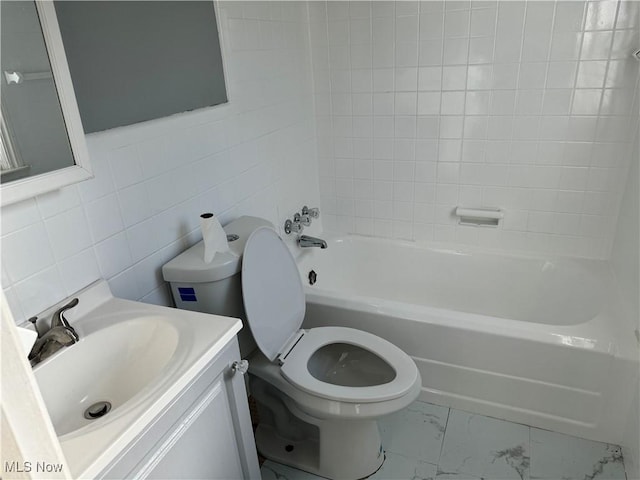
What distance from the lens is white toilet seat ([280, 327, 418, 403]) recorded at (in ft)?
5.01

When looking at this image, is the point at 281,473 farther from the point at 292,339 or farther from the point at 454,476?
the point at 454,476

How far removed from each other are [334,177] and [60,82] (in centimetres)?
174

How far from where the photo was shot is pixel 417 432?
6.33 ft

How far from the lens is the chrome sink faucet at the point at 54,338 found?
43.2 inches

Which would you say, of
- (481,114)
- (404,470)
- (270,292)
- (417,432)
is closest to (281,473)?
(404,470)

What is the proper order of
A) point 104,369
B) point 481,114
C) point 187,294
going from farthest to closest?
point 481,114 < point 187,294 < point 104,369

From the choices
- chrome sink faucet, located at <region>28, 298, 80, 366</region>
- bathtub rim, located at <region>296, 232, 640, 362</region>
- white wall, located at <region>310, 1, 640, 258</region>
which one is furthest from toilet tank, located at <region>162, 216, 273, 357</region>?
white wall, located at <region>310, 1, 640, 258</region>

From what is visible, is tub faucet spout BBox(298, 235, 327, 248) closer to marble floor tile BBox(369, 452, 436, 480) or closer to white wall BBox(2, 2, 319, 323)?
white wall BBox(2, 2, 319, 323)

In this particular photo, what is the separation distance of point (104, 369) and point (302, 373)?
661mm

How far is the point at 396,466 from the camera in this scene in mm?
1784

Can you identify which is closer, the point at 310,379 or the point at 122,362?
the point at 122,362

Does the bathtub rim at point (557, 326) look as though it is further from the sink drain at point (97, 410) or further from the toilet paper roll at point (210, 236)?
the sink drain at point (97, 410)

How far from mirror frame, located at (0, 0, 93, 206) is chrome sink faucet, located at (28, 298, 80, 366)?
1.04ft

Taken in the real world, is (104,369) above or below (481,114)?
below
